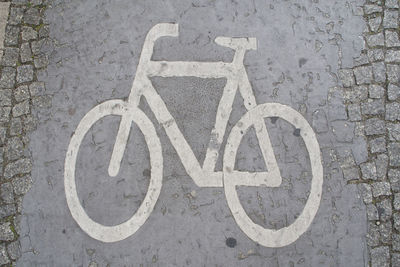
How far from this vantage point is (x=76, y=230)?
3533mm

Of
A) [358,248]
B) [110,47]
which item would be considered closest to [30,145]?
[110,47]

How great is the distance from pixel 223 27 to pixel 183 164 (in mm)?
1657

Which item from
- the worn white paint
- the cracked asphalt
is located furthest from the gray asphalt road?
the worn white paint

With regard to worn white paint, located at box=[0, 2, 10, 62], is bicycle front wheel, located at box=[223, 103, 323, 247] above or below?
below

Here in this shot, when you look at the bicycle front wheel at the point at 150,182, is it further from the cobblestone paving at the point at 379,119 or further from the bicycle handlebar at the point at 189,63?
the cobblestone paving at the point at 379,119

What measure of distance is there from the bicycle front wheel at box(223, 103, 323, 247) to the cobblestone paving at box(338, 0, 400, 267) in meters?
0.39

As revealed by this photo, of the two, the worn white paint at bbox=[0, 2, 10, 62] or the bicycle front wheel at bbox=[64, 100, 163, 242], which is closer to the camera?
the bicycle front wheel at bbox=[64, 100, 163, 242]

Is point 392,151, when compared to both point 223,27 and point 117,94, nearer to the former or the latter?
point 223,27

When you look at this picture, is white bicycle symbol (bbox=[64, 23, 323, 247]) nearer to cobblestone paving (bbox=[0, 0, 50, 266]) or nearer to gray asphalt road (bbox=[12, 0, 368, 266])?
gray asphalt road (bbox=[12, 0, 368, 266])

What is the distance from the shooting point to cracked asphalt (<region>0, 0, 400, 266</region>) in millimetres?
3514

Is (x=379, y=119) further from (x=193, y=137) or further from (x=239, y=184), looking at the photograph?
(x=193, y=137)

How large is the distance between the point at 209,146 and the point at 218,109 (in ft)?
1.39

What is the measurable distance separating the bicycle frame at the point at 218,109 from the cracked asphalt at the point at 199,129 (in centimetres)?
7

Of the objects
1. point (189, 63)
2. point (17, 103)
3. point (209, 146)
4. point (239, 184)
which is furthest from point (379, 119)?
point (17, 103)
